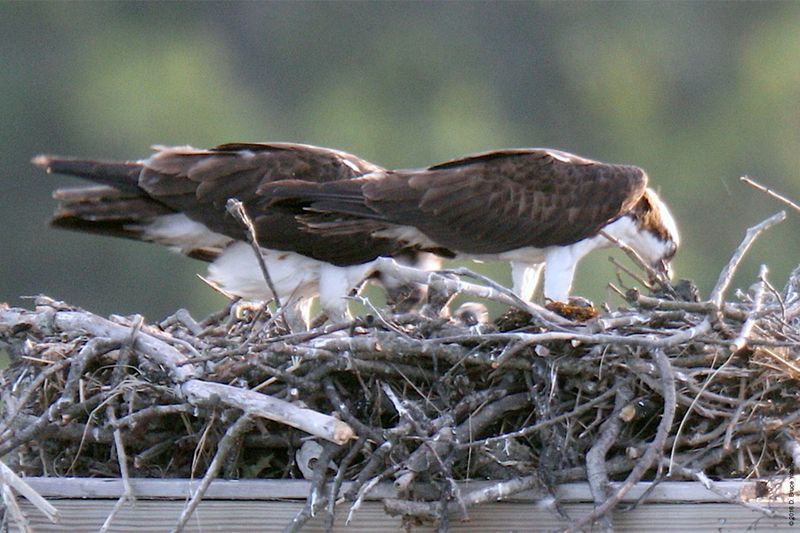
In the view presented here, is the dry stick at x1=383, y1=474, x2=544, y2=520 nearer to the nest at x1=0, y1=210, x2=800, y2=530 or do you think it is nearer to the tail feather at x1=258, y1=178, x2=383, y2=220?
the nest at x1=0, y1=210, x2=800, y2=530

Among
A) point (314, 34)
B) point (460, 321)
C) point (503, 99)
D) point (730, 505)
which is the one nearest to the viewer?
point (730, 505)

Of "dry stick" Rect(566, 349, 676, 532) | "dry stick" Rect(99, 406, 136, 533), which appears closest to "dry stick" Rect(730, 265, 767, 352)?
"dry stick" Rect(566, 349, 676, 532)

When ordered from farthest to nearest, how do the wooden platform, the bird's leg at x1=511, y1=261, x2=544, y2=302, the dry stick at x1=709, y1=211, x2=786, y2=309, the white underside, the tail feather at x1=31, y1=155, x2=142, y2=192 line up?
1. the bird's leg at x1=511, y1=261, x2=544, y2=302
2. the white underside
3. the tail feather at x1=31, y1=155, x2=142, y2=192
4. the dry stick at x1=709, y1=211, x2=786, y2=309
5. the wooden platform

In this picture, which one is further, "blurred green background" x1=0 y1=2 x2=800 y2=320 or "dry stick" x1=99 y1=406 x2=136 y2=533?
"blurred green background" x1=0 y1=2 x2=800 y2=320

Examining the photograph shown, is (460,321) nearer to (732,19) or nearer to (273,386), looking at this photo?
(273,386)

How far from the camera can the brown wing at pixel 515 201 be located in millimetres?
6004

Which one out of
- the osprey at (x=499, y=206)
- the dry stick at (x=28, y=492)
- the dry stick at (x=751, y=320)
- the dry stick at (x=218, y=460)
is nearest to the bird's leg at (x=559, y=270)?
the osprey at (x=499, y=206)

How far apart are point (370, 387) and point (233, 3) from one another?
1911 centimetres

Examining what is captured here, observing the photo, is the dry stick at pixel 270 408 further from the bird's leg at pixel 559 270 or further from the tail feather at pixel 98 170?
the bird's leg at pixel 559 270

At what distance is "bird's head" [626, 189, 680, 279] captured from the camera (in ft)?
20.8

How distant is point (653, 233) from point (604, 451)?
249 centimetres

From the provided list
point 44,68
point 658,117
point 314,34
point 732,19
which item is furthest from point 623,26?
point 44,68

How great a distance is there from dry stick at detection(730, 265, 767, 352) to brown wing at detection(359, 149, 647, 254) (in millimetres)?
1362

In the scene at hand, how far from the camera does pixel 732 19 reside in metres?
24.8
